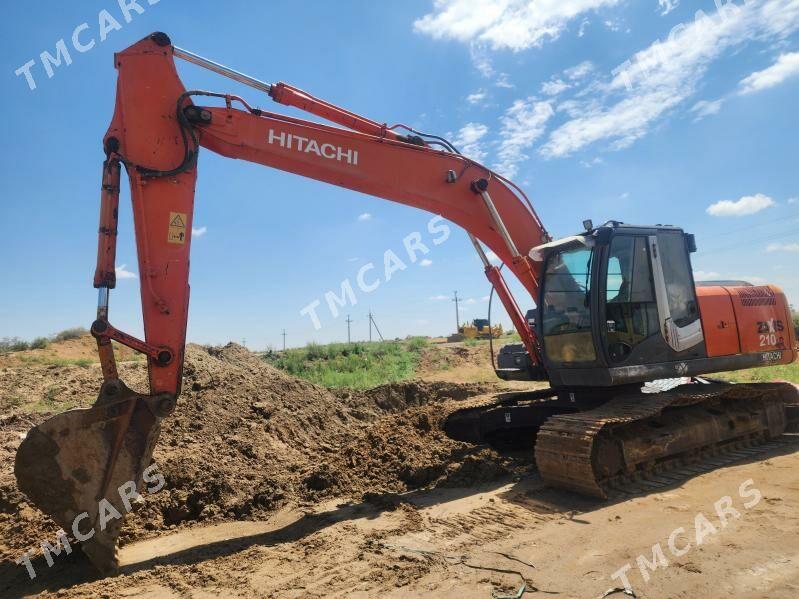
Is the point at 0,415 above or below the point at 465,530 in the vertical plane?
above

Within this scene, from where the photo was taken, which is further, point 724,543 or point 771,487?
point 771,487

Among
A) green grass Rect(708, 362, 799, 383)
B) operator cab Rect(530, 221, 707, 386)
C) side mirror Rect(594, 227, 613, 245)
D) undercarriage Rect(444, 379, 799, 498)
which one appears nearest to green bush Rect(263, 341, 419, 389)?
undercarriage Rect(444, 379, 799, 498)

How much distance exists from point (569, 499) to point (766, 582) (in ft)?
6.60

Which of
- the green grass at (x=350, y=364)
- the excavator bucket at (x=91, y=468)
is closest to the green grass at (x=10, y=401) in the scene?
the excavator bucket at (x=91, y=468)

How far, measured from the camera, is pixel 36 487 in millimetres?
3971

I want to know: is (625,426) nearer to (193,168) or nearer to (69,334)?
(193,168)

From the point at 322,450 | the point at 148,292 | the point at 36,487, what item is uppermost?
the point at 148,292

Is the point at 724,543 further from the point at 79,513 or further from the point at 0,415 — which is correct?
the point at 0,415

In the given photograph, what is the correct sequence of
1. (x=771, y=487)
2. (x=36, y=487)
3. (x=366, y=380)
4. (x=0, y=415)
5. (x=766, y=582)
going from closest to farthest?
(x=766, y=582)
(x=36, y=487)
(x=771, y=487)
(x=0, y=415)
(x=366, y=380)

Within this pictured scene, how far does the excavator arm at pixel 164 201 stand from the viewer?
4066 mm

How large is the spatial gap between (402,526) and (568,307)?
10.2 ft

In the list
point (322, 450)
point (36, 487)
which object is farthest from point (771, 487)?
point (36, 487)

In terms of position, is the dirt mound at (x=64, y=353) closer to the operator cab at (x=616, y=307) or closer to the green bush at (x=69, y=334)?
the green bush at (x=69, y=334)

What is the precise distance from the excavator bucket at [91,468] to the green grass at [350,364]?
11623 millimetres
